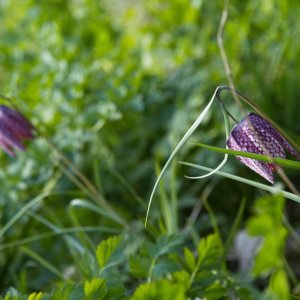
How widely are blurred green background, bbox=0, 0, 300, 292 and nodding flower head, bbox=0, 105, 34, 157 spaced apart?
0.58 feet

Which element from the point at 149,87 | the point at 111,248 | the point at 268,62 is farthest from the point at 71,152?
the point at 111,248

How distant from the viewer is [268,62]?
7.13 feet

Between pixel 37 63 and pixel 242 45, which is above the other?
pixel 37 63

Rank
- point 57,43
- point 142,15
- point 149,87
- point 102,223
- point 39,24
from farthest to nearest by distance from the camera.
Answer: point 142,15 → point 39,24 → point 57,43 → point 149,87 → point 102,223

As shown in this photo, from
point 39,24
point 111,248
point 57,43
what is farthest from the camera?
point 39,24

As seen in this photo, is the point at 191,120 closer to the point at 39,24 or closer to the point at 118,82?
the point at 118,82

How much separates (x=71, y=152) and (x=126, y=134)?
318 millimetres

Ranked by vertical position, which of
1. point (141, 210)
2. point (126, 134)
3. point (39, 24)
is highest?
point (39, 24)

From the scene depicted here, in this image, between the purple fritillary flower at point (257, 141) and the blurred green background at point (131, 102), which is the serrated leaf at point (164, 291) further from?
the blurred green background at point (131, 102)

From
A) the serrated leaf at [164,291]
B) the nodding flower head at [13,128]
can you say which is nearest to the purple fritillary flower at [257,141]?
the serrated leaf at [164,291]

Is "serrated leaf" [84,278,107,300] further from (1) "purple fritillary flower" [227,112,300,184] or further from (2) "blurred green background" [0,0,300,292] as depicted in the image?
(2) "blurred green background" [0,0,300,292]

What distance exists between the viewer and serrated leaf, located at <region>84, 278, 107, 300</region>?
89cm

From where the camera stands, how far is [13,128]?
1.46 m

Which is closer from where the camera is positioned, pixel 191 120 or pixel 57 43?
pixel 191 120
